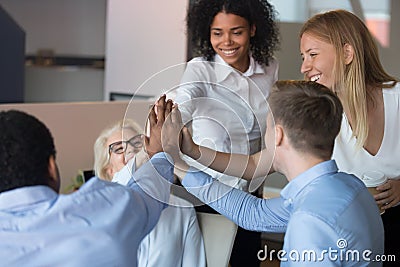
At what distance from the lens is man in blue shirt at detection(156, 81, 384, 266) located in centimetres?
140

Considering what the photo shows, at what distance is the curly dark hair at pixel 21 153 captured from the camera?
130 centimetres

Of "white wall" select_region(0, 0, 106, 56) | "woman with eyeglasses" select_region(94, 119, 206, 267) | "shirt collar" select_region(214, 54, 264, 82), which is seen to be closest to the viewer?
"woman with eyeglasses" select_region(94, 119, 206, 267)

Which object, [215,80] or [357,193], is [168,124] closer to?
[357,193]

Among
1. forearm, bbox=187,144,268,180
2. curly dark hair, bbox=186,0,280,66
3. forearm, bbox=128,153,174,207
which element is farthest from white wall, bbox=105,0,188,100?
forearm, bbox=128,153,174,207

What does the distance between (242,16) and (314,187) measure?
38.3 inches

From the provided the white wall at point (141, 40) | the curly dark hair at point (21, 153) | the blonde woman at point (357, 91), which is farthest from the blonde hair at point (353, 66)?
the white wall at point (141, 40)

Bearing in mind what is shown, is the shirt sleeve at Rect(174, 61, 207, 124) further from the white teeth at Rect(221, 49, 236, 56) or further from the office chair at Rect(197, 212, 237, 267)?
the office chair at Rect(197, 212, 237, 267)

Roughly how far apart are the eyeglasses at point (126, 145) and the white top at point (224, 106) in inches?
7.1

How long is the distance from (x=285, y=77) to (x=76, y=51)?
11.2ft

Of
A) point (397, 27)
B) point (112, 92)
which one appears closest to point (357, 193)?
point (397, 27)

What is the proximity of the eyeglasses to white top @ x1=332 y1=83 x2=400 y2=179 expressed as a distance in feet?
1.96

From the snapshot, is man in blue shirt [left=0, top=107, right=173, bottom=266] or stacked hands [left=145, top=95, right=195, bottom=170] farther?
stacked hands [left=145, top=95, right=195, bottom=170]

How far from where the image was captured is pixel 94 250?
1343mm

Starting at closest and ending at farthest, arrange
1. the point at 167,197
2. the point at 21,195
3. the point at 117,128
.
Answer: the point at 21,195 → the point at 167,197 → the point at 117,128
